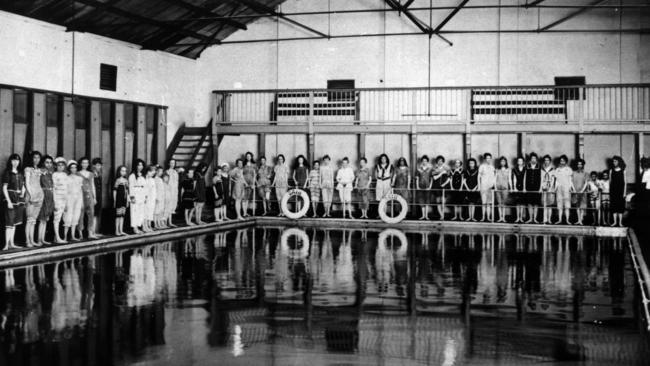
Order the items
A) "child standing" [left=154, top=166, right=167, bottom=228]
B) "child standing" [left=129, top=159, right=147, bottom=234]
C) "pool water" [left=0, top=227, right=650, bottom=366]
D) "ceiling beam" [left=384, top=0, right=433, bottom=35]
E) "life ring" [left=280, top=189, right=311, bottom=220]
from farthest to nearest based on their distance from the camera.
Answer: "ceiling beam" [left=384, top=0, right=433, bottom=35] → "life ring" [left=280, top=189, right=311, bottom=220] → "child standing" [left=154, top=166, right=167, bottom=228] → "child standing" [left=129, top=159, right=147, bottom=234] → "pool water" [left=0, top=227, right=650, bottom=366]

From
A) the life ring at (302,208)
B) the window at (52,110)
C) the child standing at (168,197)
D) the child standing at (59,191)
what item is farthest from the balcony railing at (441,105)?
the child standing at (59,191)

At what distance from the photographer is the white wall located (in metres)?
13.8

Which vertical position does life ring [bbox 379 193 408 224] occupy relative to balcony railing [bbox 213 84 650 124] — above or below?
below

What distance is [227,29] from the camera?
822 inches

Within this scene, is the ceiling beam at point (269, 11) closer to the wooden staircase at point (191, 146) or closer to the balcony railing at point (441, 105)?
the balcony railing at point (441, 105)

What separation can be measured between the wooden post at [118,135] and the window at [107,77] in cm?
52

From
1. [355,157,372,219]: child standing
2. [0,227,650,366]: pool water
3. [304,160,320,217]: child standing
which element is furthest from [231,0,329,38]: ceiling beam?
[0,227,650,366]: pool water

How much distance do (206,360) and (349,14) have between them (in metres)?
17.0

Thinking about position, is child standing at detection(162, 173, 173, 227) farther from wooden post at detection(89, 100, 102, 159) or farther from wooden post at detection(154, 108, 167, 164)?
wooden post at detection(154, 108, 167, 164)

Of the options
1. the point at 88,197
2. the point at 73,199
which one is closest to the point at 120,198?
the point at 88,197

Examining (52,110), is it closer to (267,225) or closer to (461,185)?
(267,225)

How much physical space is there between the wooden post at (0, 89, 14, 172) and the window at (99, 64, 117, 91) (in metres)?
3.36

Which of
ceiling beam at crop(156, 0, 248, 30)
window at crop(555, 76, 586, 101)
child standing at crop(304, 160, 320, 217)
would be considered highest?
ceiling beam at crop(156, 0, 248, 30)

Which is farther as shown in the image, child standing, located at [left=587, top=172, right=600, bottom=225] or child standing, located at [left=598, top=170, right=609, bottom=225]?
child standing, located at [left=598, top=170, right=609, bottom=225]
